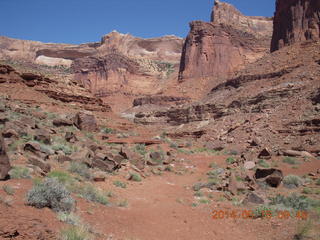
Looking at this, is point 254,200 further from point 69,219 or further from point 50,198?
point 50,198

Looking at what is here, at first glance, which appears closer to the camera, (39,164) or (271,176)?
(39,164)

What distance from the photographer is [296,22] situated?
4628 centimetres

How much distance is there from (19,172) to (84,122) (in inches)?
503

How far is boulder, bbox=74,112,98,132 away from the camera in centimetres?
1900

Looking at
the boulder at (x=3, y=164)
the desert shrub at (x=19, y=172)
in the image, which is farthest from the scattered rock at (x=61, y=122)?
the boulder at (x=3, y=164)

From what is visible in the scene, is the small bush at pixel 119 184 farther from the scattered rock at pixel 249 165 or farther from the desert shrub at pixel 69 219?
the scattered rock at pixel 249 165

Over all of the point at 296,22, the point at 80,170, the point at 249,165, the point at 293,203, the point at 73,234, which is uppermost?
the point at 296,22

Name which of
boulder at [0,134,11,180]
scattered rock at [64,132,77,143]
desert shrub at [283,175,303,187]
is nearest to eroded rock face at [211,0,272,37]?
scattered rock at [64,132,77,143]

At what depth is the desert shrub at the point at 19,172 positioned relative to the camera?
650 cm

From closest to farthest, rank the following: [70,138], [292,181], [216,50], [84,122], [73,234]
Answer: [73,234] → [292,181] → [70,138] → [84,122] → [216,50]

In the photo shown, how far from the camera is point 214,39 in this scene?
67375mm

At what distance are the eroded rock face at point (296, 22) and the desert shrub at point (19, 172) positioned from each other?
4595 cm

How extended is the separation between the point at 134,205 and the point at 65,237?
4193mm

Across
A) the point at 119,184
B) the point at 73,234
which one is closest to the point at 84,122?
the point at 119,184
